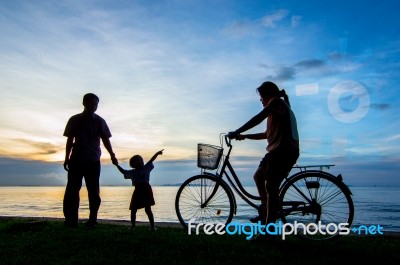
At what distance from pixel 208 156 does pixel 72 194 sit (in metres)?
3.39

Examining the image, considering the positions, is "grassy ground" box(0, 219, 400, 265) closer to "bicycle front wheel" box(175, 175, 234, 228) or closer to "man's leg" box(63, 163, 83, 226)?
"bicycle front wheel" box(175, 175, 234, 228)

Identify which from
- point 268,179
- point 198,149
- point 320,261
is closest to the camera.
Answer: point 320,261

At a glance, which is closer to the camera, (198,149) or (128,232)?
(198,149)

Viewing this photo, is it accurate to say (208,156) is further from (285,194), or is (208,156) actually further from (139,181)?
(139,181)

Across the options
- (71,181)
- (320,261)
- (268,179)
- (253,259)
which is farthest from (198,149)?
(71,181)

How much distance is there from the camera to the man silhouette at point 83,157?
7.45m

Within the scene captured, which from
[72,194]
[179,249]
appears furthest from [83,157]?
[179,249]

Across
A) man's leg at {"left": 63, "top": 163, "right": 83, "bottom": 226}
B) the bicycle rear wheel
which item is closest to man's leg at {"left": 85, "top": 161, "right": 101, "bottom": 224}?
man's leg at {"left": 63, "top": 163, "right": 83, "bottom": 226}

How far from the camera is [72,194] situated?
295 inches

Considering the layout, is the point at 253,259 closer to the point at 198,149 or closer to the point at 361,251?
the point at 361,251

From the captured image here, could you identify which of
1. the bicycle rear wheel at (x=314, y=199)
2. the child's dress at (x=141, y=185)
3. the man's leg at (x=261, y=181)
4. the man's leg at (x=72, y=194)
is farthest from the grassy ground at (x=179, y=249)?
the child's dress at (x=141, y=185)

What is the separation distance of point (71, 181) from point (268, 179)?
4.46 metres

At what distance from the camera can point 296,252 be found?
481 cm

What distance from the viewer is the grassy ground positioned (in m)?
4.42
